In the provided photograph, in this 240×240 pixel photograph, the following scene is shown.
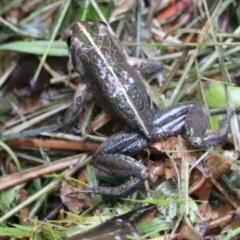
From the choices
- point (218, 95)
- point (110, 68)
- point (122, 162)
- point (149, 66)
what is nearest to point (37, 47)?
point (110, 68)

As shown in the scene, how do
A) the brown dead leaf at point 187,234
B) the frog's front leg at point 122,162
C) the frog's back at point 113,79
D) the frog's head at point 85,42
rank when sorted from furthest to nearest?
the frog's head at point 85,42
the frog's back at point 113,79
the frog's front leg at point 122,162
the brown dead leaf at point 187,234

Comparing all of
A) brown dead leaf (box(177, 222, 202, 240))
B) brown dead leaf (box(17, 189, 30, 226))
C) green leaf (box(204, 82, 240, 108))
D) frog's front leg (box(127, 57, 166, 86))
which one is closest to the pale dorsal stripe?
frog's front leg (box(127, 57, 166, 86))

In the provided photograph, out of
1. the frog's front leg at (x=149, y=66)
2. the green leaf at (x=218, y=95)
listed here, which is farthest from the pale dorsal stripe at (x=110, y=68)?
the green leaf at (x=218, y=95)

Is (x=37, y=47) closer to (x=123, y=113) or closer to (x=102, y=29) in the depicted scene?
(x=102, y=29)

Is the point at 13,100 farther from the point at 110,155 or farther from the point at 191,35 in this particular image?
the point at 191,35

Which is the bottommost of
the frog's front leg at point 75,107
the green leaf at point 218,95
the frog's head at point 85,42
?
the green leaf at point 218,95

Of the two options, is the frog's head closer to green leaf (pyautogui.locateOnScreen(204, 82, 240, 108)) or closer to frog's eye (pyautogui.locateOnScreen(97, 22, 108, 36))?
frog's eye (pyautogui.locateOnScreen(97, 22, 108, 36))

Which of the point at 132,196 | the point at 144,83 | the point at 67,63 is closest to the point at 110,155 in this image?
the point at 132,196

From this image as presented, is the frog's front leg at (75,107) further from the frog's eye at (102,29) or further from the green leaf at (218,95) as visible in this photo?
the green leaf at (218,95)
